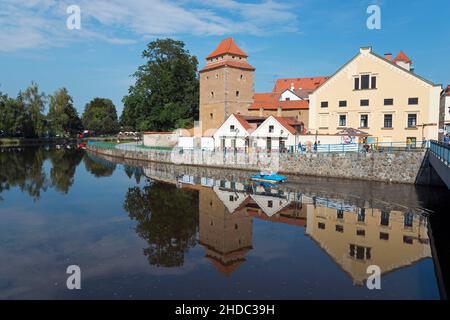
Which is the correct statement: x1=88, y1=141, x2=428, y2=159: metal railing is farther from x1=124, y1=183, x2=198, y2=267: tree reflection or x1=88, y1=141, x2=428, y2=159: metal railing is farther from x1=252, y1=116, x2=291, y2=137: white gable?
x1=124, y1=183, x2=198, y2=267: tree reflection

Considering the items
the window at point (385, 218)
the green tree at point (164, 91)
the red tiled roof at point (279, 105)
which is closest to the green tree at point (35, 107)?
the green tree at point (164, 91)

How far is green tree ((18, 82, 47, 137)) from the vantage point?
89.1 m

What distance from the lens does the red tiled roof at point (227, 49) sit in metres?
52.3

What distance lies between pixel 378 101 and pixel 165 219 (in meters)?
27.4

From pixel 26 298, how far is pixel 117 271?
2.83 m

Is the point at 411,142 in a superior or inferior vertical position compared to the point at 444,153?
superior

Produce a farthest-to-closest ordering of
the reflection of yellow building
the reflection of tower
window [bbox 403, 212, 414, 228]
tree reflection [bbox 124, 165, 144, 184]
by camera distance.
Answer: tree reflection [bbox 124, 165, 144, 184] → window [bbox 403, 212, 414, 228] → the reflection of tower → the reflection of yellow building

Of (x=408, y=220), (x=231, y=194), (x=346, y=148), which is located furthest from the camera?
(x=346, y=148)

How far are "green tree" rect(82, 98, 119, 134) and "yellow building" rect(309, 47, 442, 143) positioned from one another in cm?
9344

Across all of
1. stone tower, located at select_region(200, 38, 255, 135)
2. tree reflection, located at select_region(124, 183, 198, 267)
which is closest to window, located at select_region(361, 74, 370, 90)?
stone tower, located at select_region(200, 38, 255, 135)

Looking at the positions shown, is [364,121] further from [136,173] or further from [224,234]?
[224,234]

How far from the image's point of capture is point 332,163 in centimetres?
3269

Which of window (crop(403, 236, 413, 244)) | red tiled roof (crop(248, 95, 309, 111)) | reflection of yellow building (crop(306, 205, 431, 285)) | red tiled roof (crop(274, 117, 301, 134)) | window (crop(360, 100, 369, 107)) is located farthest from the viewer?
red tiled roof (crop(248, 95, 309, 111))

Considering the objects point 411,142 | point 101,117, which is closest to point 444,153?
point 411,142
